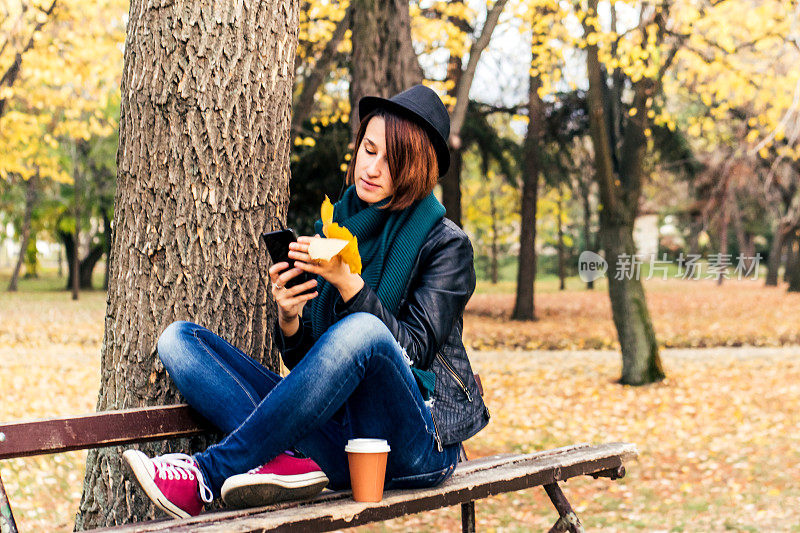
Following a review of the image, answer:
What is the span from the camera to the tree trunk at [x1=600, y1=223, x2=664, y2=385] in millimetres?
8977

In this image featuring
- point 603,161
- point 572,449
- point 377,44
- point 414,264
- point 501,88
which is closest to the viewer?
point 414,264

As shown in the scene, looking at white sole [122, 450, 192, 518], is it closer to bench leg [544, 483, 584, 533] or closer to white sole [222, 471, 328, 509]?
white sole [222, 471, 328, 509]

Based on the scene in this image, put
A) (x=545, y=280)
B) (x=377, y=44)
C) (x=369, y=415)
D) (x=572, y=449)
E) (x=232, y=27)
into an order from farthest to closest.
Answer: (x=545, y=280)
(x=377, y=44)
(x=572, y=449)
(x=232, y=27)
(x=369, y=415)

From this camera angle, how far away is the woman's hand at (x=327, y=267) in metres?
2.15

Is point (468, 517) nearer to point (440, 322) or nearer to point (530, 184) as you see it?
point (440, 322)

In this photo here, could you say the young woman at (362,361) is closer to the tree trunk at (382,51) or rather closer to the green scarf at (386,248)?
the green scarf at (386,248)

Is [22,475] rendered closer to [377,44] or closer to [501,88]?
[377,44]

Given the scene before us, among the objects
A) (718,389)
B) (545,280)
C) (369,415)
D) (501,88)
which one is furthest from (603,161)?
(545,280)

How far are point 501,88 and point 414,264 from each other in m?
12.4

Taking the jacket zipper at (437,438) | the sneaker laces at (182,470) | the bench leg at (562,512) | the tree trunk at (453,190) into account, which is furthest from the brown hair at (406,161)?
the tree trunk at (453,190)

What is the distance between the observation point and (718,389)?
8984 mm

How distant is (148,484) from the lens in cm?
205

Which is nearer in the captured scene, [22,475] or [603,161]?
[22,475]

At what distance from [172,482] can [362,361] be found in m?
0.61
